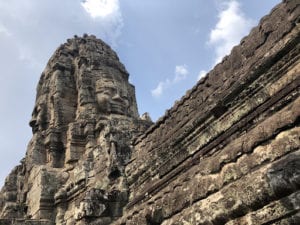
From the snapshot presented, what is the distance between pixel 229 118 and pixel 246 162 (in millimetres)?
1498

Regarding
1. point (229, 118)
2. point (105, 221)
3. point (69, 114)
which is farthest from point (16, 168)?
point (229, 118)

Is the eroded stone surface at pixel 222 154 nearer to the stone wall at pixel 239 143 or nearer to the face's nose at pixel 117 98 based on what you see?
the stone wall at pixel 239 143

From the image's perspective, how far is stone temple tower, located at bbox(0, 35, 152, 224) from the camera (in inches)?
420

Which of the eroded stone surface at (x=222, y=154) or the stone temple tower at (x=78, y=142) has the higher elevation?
the stone temple tower at (x=78, y=142)

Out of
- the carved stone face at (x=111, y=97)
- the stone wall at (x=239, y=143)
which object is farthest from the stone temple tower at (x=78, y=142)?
the stone wall at (x=239, y=143)

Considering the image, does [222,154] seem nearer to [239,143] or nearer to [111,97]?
[239,143]

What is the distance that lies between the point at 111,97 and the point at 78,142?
3.83 m

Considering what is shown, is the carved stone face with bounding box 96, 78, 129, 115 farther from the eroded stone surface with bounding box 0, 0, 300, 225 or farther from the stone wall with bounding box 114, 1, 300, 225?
the stone wall with bounding box 114, 1, 300, 225

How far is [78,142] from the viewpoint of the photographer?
1986cm

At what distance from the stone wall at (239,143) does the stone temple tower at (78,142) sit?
2289 mm

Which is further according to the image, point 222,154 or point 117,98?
point 117,98

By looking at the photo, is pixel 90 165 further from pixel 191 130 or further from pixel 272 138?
pixel 272 138

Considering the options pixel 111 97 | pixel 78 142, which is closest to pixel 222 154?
pixel 78 142

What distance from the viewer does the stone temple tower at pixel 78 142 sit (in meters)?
10.7
